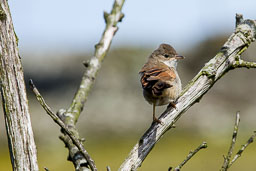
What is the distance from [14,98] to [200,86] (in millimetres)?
1396

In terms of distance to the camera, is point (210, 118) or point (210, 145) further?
point (210, 118)

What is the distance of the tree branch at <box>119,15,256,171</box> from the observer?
3.32 m

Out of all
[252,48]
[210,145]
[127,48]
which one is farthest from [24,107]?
[127,48]

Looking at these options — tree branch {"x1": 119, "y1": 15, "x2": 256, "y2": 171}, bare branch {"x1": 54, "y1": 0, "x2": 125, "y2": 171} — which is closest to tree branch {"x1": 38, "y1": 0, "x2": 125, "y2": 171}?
bare branch {"x1": 54, "y1": 0, "x2": 125, "y2": 171}

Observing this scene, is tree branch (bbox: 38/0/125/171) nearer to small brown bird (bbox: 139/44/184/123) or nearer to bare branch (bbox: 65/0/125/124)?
bare branch (bbox: 65/0/125/124)

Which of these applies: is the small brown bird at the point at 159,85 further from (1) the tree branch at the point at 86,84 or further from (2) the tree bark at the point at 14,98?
(2) the tree bark at the point at 14,98

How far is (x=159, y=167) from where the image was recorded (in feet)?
30.1

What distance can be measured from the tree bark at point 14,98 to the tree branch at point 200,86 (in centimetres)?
78

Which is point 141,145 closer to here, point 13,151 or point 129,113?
point 13,151

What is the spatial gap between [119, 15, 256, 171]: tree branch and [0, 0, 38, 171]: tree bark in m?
0.78

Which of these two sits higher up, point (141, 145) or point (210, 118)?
point (210, 118)

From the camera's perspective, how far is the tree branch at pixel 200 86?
3.32 meters

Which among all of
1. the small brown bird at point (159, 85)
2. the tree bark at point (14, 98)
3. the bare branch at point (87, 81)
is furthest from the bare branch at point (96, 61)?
the tree bark at point (14, 98)

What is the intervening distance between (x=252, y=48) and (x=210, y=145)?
3.96 meters
